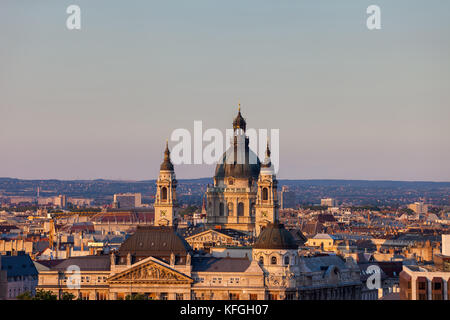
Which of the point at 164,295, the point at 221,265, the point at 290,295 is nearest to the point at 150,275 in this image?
the point at 164,295

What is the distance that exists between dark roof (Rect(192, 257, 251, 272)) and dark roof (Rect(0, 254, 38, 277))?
76.1 feet

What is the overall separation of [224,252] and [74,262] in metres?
27.3

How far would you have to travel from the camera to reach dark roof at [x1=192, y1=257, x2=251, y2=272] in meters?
163

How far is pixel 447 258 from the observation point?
15125 centimetres

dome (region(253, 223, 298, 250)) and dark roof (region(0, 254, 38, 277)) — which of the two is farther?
dark roof (region(0, 254, 38, 277))

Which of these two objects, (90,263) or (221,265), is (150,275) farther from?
(221,265)

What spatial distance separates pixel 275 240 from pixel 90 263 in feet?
64.0

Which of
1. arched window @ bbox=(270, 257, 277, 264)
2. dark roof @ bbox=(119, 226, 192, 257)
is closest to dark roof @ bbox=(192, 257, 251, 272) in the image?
dark roof @ bbox=(119, 226, 192, 257)

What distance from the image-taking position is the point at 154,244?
550 feet

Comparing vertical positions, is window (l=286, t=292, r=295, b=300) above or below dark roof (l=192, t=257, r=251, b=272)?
below

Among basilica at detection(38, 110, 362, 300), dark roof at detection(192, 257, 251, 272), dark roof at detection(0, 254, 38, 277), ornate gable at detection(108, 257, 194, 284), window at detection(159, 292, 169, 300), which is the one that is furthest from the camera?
dark roof at detection(0, 254, 38, 277)

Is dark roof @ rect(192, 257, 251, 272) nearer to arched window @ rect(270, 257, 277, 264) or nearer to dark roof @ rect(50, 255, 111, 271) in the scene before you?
arched window @ rect(270, 257, 277, 264)

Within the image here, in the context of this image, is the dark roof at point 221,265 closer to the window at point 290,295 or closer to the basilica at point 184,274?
the basilica at point 184,274

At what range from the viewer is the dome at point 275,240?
16388 centimetres
